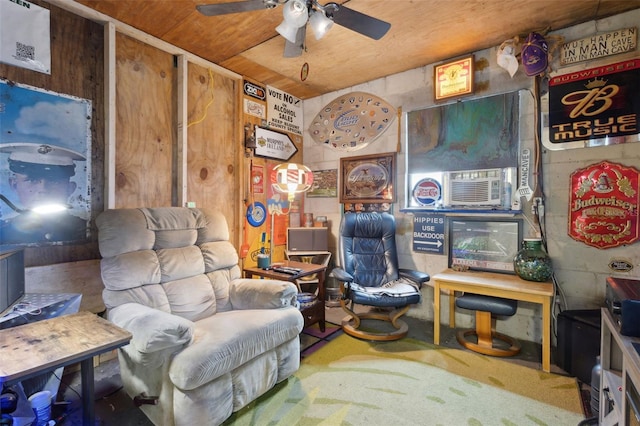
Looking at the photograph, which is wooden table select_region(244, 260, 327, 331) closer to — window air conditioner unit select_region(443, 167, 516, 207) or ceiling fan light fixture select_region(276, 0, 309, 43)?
window air conditioner unit select_region(443, 167, 516, 207)

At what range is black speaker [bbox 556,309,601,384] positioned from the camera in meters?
1.94

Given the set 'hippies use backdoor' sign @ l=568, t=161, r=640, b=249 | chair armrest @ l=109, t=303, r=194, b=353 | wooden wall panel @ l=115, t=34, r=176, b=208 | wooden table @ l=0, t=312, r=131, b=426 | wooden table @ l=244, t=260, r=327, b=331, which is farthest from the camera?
wooden table @ l=244, t=260, r=327, b=331

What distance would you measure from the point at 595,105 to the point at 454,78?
3.53 ft

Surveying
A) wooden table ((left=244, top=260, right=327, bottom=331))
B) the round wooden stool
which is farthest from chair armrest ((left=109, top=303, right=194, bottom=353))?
the round wooden stool

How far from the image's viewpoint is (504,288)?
Result: 7.27ft

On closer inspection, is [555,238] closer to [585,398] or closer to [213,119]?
[585,398]

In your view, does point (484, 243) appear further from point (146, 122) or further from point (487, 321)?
point (146, 122)

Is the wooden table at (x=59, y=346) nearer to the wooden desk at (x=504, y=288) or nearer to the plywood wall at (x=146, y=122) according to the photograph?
the plywood wall at (x=146, y=122)

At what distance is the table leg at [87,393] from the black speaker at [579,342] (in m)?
2.78

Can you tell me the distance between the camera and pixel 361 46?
261cm

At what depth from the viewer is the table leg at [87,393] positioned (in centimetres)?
121

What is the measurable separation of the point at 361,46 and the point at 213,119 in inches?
60.4

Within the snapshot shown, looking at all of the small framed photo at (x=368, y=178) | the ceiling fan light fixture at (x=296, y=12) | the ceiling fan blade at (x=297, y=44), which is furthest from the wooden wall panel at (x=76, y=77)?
the small framed photo at (x=368, y=178)

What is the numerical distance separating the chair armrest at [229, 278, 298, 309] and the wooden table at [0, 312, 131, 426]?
927 millimetres
